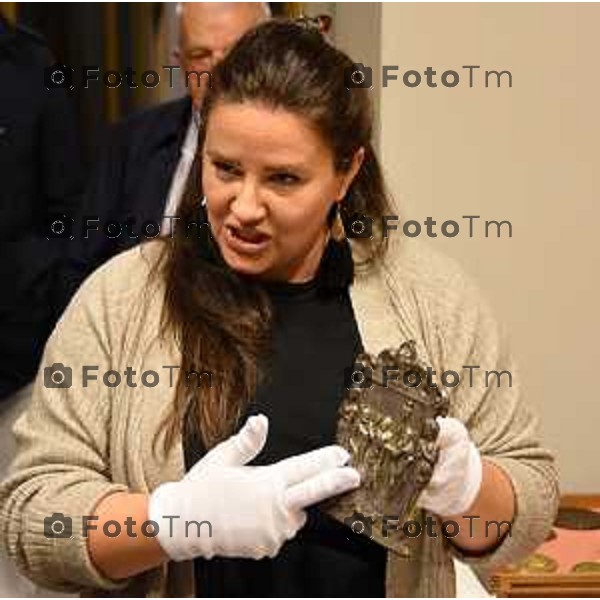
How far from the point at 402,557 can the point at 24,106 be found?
108 centimetres

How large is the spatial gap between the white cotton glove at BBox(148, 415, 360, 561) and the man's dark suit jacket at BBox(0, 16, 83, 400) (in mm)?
920

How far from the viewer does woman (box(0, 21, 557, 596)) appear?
100cm

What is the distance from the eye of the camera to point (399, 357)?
1025mm

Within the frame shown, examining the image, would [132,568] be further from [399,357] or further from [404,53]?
[404,53]

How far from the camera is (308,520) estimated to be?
1068mm

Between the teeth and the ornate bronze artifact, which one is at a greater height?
the teeth
